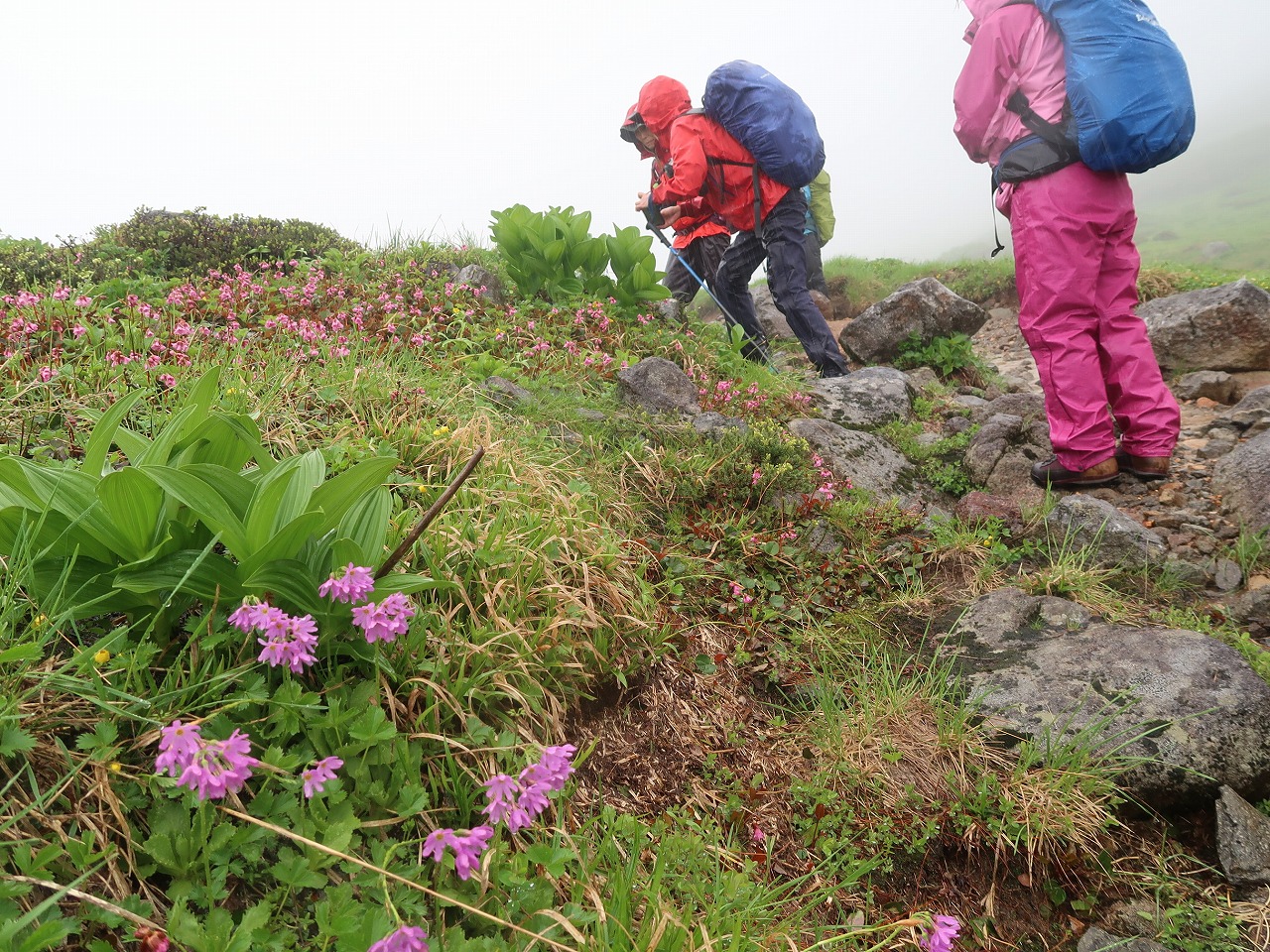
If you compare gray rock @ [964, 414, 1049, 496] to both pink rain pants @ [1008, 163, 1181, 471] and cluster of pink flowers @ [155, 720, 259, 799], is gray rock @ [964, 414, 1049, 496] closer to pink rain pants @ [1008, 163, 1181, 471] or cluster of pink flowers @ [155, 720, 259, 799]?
pink rain pants @ [1008, 163, 1181, 471]

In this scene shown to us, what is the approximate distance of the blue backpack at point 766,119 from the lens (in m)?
6.76

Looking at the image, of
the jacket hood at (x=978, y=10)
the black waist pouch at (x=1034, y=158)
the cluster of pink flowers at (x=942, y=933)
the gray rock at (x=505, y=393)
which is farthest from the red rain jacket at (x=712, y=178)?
the cluster of pink flowers at (x=942, y=933)

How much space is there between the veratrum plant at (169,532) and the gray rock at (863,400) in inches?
174

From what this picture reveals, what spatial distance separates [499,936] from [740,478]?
9.46ft

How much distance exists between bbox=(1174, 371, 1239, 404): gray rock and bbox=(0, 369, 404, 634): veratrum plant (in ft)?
23.3

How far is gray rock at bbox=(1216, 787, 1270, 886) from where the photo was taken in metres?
2.36

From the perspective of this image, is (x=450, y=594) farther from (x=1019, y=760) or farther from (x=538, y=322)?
(x=538, y=322)

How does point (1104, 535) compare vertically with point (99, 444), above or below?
below

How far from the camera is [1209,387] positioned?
6.38 meters

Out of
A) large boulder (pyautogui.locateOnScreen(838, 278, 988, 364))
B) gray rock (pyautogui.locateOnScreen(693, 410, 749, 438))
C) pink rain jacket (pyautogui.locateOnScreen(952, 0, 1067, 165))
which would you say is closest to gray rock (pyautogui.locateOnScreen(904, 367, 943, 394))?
large boulder (pyautogui.locateOnScreen(838, 278, 988, 364))

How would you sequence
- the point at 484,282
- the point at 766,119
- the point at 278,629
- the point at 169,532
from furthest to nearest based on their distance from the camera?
1. the point at 484,282
2. the point at 766,119
3. the point at 169,532
4. the point at 278,629

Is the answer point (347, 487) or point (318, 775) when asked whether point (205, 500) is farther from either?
point (318, 775)

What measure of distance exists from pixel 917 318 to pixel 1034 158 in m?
4.17

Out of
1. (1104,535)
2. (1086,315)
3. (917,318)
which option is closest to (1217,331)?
(917,318)
